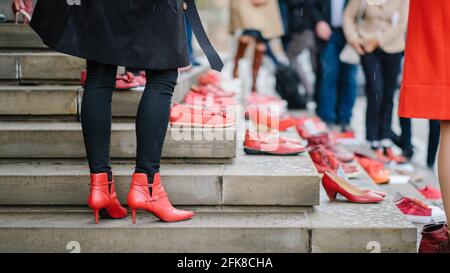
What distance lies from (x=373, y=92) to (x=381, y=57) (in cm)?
40

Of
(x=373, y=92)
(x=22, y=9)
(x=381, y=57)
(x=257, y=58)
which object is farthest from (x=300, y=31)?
(x=22, y=9)

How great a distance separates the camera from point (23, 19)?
588cm

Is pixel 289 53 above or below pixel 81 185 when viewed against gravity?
above

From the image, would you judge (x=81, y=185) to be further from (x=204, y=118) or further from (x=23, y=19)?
(x=23, y=19)

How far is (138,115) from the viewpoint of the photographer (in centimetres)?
390

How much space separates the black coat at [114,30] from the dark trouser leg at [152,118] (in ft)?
0.33

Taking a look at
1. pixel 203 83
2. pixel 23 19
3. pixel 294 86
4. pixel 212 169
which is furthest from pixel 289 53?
pixel 212 169

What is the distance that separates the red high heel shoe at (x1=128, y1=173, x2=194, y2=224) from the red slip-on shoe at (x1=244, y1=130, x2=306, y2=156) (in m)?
1.07

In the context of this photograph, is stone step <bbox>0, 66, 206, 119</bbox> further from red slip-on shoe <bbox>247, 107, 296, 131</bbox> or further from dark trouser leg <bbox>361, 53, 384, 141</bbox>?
dark trouser leg <bbox>361, 53, 384, 141</bbox>

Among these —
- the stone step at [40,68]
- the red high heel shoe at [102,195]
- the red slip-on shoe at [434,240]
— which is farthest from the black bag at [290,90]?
the red high heel shoe at [102,195]

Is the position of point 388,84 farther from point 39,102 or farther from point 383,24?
point 39,102

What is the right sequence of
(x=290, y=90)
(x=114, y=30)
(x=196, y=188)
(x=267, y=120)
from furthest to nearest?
1. (x=290, y=90)
2. (x=267, y=120)
3. (x=196, y=188)
4. (x=114, y=30)
